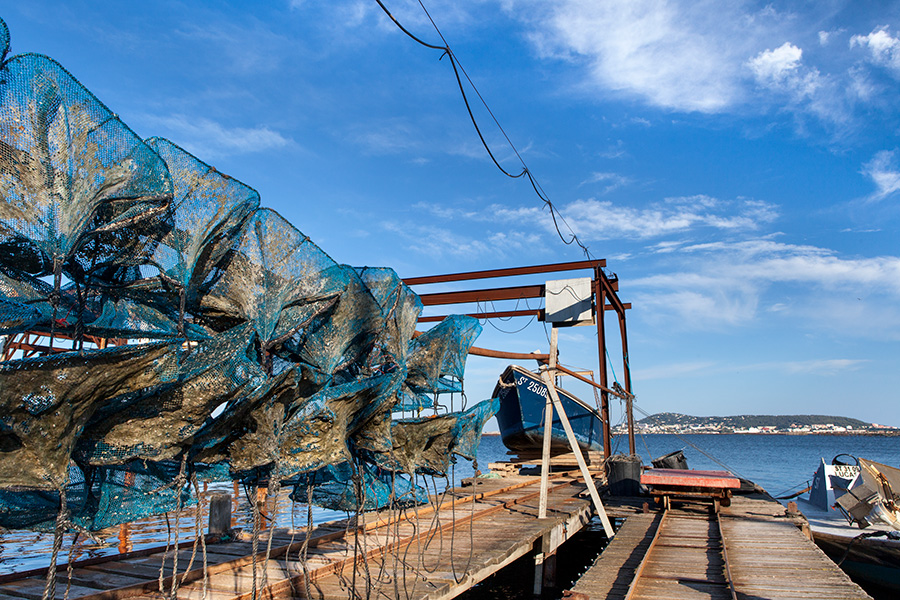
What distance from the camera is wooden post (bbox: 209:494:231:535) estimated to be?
884 centimetres

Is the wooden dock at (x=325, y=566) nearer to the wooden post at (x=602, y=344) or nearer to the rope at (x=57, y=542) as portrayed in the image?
the rope at (x=57, y=542)

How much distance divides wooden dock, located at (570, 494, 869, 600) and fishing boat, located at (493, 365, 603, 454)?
10707 millimetres

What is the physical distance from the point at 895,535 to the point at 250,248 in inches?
559

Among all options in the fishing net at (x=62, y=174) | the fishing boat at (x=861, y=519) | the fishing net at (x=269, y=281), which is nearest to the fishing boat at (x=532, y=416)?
the fishing boat at (x=861, y=519)

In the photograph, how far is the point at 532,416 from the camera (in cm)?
2261

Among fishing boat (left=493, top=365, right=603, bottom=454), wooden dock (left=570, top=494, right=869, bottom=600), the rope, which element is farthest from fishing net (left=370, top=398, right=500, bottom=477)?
fishing boat (left=493, top=365, right=603, bottom=454)

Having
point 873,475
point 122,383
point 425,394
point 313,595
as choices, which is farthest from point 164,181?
point 873,475

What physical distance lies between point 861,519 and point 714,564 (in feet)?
29.0

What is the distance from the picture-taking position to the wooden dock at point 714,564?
269 inches

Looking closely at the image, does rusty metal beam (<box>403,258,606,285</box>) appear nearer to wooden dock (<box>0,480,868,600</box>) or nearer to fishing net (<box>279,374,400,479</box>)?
wooden dock (<box>0,480,868,600</box>)

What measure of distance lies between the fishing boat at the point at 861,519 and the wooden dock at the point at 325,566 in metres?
6.77

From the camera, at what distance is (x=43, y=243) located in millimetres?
3721

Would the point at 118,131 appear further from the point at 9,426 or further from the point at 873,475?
the point at 873,475

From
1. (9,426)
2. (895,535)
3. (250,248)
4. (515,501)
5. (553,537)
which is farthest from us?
(515,501)
